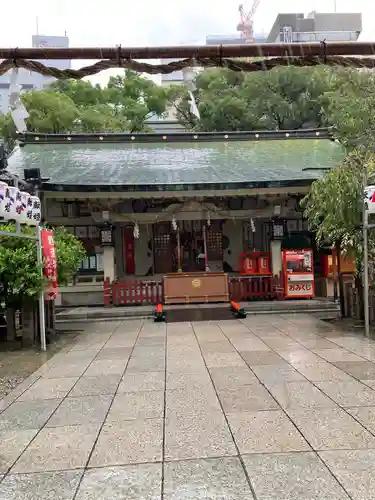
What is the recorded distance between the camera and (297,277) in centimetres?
1433

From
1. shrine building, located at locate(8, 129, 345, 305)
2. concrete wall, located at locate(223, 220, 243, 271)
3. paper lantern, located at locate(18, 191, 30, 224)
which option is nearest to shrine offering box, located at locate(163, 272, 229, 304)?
shrine building, located at locate(8, 129, 345, 305)

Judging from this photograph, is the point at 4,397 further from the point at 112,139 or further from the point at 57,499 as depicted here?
the point at 112,139

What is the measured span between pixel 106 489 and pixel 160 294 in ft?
36.4

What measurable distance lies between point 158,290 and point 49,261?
5.73 metres

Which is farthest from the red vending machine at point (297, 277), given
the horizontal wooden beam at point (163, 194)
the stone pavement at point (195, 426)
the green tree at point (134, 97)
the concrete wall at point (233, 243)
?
the green tree at point (134, 97)

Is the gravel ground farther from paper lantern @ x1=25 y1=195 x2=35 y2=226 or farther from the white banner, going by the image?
the white banner

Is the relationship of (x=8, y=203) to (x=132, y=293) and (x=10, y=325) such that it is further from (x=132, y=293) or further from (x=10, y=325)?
(x=132, y=293)

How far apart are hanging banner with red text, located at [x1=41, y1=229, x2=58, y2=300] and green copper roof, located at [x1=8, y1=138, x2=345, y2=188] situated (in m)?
4.85

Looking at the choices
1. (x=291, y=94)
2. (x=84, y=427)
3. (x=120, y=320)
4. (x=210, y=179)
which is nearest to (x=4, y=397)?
(x=84, y=427)

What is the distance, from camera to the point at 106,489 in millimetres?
3191

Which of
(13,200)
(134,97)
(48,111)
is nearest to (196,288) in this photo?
(13,200)

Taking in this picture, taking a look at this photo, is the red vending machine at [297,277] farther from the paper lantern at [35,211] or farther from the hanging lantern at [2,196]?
the hanging lantern at [2,196]

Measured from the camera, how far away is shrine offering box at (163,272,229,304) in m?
14.0

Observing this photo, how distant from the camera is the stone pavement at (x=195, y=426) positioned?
3221 millimetres
